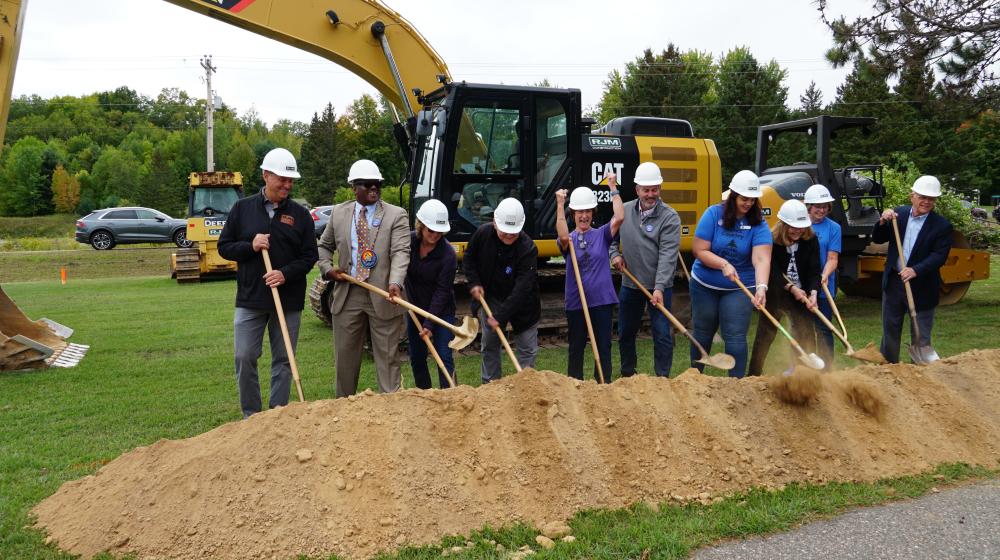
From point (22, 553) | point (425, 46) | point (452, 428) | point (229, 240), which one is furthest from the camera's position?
point (425, 46)

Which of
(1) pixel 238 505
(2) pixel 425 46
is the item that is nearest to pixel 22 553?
(1) pixel 238 505

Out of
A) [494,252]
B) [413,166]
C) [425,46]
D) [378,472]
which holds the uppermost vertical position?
[425,46]

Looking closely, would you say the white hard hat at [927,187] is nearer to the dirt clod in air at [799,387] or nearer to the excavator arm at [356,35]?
the dirt clod in air at [799,387]

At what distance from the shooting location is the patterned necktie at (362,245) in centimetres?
519

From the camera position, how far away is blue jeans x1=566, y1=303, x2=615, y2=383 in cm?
579

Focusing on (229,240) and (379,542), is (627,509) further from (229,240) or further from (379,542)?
(229,240)

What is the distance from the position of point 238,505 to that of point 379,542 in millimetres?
742

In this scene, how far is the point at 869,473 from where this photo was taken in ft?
14.2

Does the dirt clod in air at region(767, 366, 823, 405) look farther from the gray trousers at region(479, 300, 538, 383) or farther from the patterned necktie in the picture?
the patterned necktie

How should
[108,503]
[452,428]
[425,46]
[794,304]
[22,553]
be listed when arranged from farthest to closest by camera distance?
1. [425,46]
2. [794,304]
3. [452,428]
4. [108,503]
5. [22,553]

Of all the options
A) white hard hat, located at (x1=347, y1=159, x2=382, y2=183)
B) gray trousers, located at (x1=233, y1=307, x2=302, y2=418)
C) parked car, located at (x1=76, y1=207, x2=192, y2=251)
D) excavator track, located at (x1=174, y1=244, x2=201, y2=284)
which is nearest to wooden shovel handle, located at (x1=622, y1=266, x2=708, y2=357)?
white hard hat, located at (x1=347, y1=159, x2=382, y2=183)

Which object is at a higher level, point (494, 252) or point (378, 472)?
point (494, 252)

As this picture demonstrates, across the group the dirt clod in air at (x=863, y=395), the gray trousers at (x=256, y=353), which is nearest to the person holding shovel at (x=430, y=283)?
the gray trousers at (x=256, y=353)

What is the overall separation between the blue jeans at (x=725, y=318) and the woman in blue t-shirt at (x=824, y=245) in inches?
40.1
